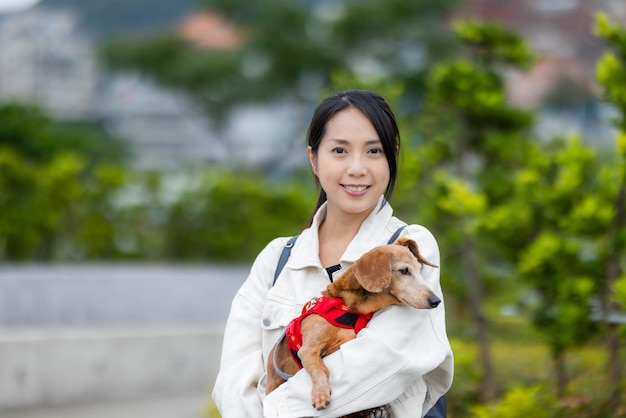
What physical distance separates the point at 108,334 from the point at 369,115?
537cm

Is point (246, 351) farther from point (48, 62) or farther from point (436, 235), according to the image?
point (48, 62)

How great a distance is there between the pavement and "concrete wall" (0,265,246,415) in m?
0.07

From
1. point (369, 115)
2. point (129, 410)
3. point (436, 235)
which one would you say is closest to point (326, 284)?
point (369, 115)

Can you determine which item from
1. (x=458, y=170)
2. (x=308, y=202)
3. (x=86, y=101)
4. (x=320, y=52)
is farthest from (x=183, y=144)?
(x=458, y=170)

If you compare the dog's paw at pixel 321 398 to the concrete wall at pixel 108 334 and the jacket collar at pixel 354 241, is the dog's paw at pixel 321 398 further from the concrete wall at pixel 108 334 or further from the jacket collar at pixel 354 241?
the concrete wall at pixel 108 334

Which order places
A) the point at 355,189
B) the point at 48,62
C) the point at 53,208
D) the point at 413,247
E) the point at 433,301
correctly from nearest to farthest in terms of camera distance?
the point at 433,301 < the point at 413,247 < the point at 355,189 < the point at 53,208 < the point at 48,62

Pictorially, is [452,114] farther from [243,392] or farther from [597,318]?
[243,392]

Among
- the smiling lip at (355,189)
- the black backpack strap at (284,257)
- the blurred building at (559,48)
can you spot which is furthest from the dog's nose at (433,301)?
the blurred building at (559,48)

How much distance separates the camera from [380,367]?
2383 millimetres

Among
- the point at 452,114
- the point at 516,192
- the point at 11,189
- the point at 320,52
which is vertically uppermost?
the point at 320,52

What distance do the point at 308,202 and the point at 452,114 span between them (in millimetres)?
5405

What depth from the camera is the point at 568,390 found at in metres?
6.20

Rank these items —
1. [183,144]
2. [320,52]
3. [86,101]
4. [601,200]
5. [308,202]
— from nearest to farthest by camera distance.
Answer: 1. [601,200]
2. [308,202]
3. [320,52]
4. [183,144]
5. [86,101]

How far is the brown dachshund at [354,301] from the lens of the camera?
2373mm
